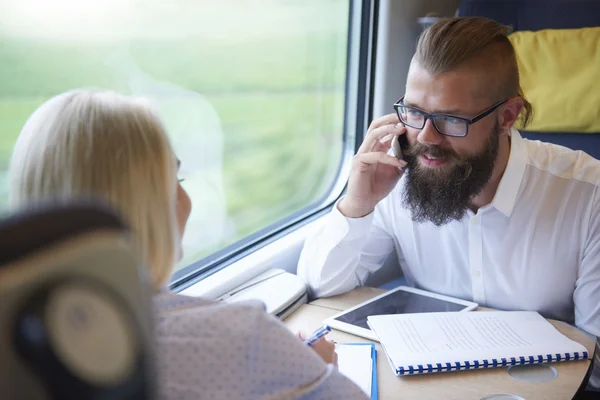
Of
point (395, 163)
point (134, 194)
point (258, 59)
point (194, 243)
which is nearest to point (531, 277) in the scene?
point (395, 163)

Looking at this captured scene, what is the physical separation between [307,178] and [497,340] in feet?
3.58

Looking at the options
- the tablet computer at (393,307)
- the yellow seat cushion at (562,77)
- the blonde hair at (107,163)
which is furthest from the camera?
the yellow seat cushion at (562,77)

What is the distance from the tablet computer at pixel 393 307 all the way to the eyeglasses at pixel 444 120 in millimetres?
391

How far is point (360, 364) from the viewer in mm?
1161

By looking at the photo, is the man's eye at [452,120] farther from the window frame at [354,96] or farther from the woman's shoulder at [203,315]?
the woman's shoulder at [203,315]

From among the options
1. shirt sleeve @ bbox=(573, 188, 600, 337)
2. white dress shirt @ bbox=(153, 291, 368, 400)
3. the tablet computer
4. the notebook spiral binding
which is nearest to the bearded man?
shirt sleeve @ bbox=(573, 188, 600, 337)

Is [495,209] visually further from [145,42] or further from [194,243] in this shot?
[145,42]

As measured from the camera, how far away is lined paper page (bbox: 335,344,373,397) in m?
1.11

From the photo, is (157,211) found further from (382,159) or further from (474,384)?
(382,159)

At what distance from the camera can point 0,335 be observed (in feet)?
0.85

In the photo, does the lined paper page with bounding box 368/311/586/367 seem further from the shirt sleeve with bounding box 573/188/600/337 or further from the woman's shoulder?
the woman's shoulder

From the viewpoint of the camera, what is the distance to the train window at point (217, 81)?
43.8 inches

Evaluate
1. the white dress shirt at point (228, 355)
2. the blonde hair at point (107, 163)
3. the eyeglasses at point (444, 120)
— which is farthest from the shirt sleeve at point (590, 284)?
the blonde hair at point (107, 163)

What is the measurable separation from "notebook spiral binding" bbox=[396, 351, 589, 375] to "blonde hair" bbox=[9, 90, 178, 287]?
0.61 metres
